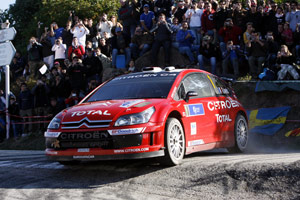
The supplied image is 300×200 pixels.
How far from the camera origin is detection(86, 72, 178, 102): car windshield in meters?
8.02

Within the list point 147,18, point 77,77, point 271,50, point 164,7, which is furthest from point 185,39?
point 77,77

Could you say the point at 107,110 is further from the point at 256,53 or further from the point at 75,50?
the point at 75,50

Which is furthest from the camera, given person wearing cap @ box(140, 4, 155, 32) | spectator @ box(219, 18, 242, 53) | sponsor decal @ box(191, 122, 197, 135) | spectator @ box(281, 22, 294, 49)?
person wearing cap @ box(140, 4, 155, 32)

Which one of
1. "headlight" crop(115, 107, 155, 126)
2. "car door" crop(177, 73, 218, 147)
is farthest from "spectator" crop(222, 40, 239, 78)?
"headlight" crop(115, 107, 155, 126)

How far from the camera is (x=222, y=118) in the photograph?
9.00 meters

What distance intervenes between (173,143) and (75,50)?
12436 mm

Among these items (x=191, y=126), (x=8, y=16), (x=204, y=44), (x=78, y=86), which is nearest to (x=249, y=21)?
(x=204, y=44)

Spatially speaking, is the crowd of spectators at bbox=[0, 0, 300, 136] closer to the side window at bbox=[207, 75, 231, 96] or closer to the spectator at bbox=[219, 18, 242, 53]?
the spectator at bbox=[219, 18, 242, 53]

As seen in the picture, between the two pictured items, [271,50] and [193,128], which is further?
[271,50]

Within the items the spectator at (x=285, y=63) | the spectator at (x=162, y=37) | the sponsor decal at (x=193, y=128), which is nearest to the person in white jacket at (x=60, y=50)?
the spectator at (x=162, y=37)

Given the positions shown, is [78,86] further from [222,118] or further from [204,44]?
[222,118]

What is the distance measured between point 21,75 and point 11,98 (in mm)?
4324

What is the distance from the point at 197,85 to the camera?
8.82 meters

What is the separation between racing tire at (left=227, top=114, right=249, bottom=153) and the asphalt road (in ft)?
6.94
